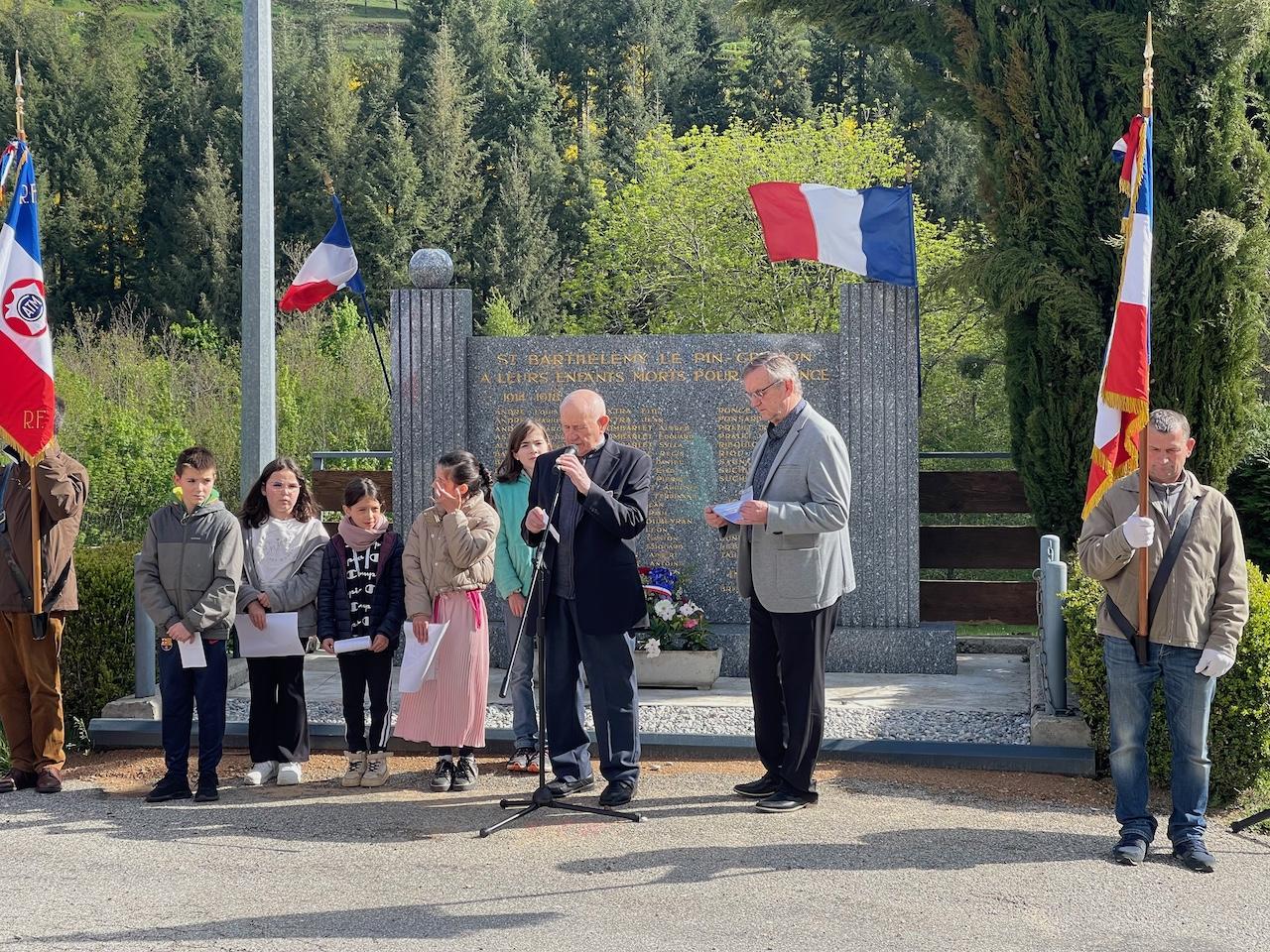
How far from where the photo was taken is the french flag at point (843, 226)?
940cm

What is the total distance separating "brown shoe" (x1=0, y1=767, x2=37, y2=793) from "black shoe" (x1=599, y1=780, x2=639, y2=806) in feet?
9.25

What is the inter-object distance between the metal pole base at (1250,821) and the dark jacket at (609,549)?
8.69 ft

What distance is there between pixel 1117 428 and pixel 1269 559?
181 inches

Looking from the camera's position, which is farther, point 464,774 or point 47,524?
point 47,524

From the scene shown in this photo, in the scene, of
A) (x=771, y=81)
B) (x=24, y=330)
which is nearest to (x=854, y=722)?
(x=24, y=330)

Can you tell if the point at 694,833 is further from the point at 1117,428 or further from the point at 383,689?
the point at 1117,428

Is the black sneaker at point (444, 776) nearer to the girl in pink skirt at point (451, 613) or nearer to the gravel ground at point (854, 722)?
the girl in pink skirt at point (451, 613)

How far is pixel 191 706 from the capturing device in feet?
21.9

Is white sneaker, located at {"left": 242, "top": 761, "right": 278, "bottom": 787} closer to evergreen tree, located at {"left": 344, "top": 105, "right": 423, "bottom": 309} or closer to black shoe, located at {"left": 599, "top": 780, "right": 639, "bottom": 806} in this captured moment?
black shoe, located at {"left": 599, "top": 780, "right": 639, "bottom": 806}

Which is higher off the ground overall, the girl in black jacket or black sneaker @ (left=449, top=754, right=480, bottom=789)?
the girl in black jacket

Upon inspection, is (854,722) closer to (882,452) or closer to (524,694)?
(524,694)

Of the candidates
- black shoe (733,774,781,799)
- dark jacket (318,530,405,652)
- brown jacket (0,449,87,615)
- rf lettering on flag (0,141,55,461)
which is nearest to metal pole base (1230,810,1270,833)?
black shoe (733,774,781,799)

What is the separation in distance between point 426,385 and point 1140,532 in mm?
5595

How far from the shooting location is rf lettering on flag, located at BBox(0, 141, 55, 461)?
22.8ft
